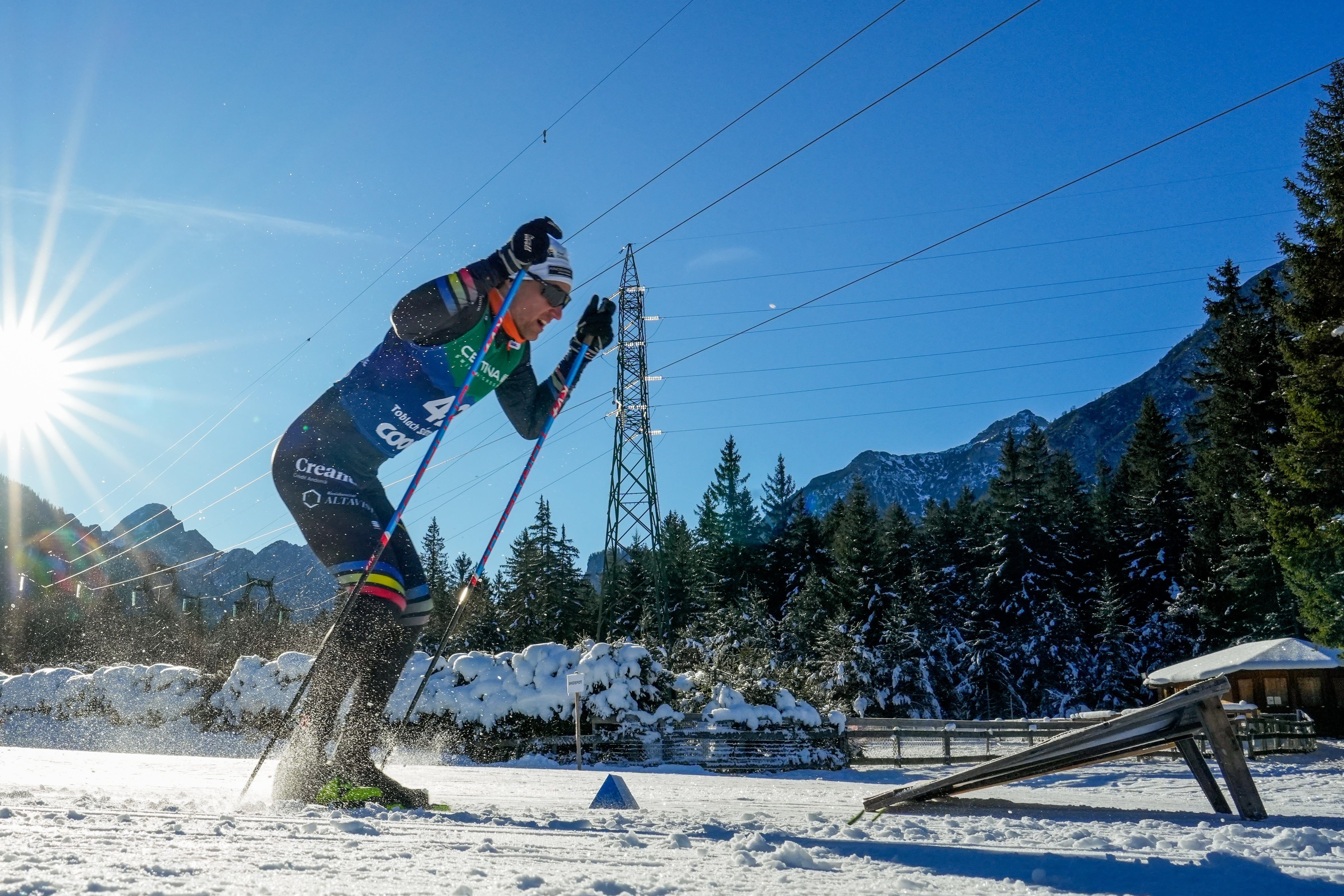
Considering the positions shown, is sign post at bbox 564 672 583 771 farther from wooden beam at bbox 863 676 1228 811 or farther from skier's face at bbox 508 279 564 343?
wooden beam at bbox 863 676 1228 811

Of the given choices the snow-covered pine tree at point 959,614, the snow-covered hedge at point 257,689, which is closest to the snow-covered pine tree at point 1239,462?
the snow-covered pine tree at point 959,614

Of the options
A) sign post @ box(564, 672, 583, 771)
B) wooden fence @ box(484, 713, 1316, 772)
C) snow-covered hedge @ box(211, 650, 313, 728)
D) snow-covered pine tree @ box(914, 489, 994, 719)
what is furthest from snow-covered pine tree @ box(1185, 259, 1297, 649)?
snow-covered hedge @ box(211, 650, 313, 728)

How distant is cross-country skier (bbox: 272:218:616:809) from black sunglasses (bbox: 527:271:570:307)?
0.07ft

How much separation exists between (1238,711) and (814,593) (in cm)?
2819

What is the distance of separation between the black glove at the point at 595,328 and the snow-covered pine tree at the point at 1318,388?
19.4 metres

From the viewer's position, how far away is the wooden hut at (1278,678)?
21.7 m

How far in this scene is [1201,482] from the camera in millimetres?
38281

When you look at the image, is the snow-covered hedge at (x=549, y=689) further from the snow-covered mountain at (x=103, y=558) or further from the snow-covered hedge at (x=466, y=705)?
the snow-covered mountain at (x=103, y=558)

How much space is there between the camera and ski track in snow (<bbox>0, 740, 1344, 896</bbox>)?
2.13 meters

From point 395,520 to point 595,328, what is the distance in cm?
200

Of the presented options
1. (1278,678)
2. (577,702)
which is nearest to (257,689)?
(577,702)

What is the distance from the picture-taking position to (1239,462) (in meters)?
35.0

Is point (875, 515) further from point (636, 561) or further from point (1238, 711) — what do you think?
point (1238, 711)

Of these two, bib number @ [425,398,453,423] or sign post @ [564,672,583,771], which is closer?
bib number @ [425,398,453,423]
